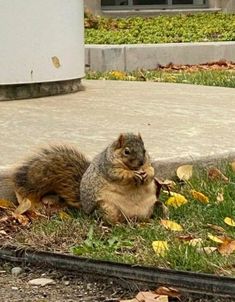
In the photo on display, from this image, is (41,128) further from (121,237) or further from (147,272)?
(147,272)

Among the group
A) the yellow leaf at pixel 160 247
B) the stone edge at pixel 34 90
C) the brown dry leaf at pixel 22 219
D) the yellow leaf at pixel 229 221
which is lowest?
the brown dry leaf at pixel 22 219

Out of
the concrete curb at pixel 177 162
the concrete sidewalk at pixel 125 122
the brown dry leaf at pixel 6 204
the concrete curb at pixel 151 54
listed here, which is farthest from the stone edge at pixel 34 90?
the concrete curb at pixel 151 54

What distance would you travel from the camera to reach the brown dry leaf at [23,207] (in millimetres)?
3997

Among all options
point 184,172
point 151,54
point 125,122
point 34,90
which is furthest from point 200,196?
point 151,54

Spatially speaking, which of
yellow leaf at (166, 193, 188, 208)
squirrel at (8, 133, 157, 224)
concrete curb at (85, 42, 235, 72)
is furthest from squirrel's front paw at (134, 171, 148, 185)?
concrete curb at (85, 42, 235, 72)

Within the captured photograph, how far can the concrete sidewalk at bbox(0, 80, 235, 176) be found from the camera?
4703 mm

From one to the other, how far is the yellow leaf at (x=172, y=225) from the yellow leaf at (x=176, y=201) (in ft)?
0.93

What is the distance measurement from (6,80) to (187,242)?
273 cm

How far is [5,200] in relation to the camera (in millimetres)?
4156

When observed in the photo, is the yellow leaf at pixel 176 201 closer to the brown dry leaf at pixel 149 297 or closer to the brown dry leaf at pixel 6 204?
the brown dry leaf at pixel 6 204

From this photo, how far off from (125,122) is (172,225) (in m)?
1.71

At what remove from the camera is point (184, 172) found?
4496mm

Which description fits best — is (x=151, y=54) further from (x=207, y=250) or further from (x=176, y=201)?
(x=207, y=250)

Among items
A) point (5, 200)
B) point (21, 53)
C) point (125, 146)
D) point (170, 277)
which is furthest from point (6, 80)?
point (170, 277)
